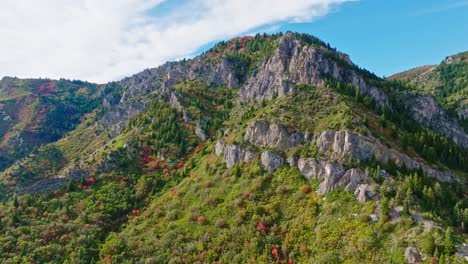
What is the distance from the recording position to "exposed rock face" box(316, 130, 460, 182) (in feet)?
318

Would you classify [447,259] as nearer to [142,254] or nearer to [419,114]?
[142,254]

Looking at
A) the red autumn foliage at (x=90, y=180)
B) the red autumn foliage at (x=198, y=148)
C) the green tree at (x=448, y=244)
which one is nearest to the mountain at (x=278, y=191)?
the green tree at (x=448, y=244)

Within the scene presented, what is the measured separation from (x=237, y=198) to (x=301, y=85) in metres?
63.3

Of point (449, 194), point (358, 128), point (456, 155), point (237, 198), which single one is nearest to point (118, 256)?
point (237, 198)

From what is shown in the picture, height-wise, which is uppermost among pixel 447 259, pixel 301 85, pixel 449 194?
pixel 301 85

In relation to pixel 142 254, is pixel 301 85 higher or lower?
higher

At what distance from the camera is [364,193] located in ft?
269

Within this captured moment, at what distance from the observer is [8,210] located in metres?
114

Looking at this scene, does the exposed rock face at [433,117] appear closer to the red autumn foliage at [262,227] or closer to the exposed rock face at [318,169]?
the exposed rock face at [318,169]

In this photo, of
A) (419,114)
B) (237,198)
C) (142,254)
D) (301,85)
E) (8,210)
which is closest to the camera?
(142,254)

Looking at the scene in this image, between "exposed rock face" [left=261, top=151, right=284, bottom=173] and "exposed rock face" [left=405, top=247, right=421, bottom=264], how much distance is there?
47.3 m

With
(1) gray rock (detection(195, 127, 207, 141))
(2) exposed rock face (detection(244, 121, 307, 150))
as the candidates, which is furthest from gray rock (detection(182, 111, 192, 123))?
(2) exposed rock face (detection(244, 121, 307, 150))

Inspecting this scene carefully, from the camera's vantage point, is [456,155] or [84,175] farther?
[84,175]

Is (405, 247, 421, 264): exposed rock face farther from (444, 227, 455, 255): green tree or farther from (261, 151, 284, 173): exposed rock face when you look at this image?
(261, 151, 284, 173): exposed rock face
